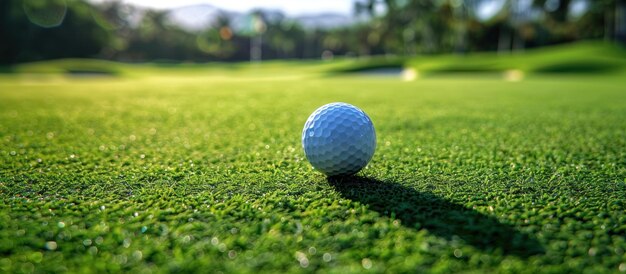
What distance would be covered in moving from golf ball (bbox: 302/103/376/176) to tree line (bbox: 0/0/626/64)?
35.1m

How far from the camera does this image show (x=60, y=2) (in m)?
46.2

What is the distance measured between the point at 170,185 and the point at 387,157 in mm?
1430

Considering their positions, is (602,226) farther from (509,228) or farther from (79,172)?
(79,172)

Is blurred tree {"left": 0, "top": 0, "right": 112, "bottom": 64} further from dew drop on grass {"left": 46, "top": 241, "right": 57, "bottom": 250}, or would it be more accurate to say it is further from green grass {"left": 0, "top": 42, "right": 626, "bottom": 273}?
dew drop on grass {"left": 46, "top": 241, "right": 57, "bottom": 250}

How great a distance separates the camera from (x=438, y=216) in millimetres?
1804

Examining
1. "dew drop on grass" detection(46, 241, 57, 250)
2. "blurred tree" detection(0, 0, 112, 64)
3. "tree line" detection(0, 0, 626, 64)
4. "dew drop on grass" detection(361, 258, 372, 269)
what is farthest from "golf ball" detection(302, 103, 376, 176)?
"blurred tree" detection(0, 0, 112, 64)

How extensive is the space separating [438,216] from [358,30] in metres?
76.5

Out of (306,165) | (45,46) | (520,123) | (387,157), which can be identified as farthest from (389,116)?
(45,46)

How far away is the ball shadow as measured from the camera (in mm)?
1529

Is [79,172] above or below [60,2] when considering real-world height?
below

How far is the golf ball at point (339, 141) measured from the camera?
232 centimetres

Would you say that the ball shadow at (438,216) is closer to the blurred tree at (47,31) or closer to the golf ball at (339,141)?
the golf ball at (339,141)

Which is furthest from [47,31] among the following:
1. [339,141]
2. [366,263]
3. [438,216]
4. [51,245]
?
[366,263]

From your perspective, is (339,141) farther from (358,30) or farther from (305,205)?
(358,30)
